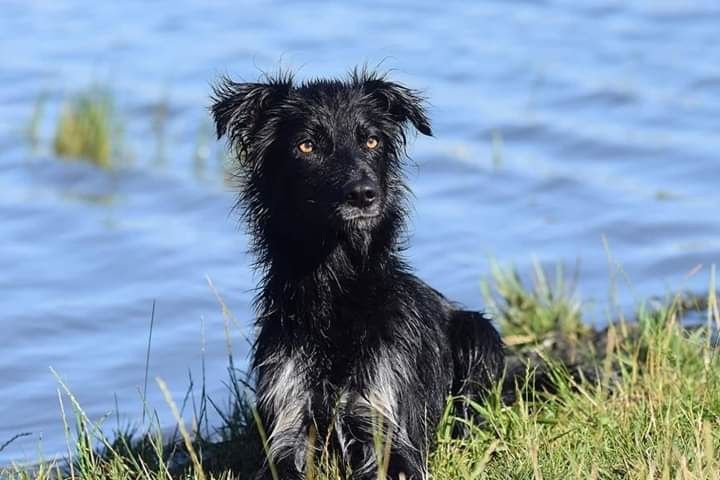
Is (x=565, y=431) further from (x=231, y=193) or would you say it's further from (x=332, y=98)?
(x=231, y=193)

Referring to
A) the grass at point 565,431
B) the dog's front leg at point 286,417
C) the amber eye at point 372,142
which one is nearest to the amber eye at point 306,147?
the amber eye at point 372,142

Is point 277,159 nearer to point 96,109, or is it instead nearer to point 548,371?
point 548,371

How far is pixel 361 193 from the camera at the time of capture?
524 cm

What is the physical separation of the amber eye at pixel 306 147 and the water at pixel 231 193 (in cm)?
104

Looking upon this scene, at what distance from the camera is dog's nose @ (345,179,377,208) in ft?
17.2

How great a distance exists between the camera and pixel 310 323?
18.3ft

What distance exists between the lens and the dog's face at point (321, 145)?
5352 millimetres

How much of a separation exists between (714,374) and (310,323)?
175 centimetres

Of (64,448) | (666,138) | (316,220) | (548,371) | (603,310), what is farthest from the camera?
(666,138)

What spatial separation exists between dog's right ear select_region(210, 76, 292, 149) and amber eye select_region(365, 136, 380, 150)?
400mm

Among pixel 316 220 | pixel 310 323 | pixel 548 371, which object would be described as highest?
pixel 316 220

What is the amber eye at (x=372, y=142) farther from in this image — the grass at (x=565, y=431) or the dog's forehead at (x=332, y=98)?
the grass at (x=565, y=431)

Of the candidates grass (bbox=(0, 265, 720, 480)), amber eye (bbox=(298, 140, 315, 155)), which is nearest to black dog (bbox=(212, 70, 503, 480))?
amber eye (bbox=(298, 140, 315, 155))

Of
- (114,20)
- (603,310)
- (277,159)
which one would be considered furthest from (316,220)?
(114,20)
